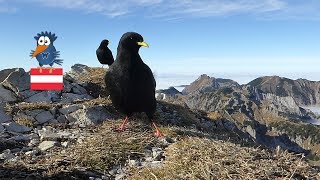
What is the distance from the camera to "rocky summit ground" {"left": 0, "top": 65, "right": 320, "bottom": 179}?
7.88 metres

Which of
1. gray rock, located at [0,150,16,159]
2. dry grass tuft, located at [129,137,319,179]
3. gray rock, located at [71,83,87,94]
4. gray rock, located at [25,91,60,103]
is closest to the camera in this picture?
dry grass tuft, located at [129,137,319,179]

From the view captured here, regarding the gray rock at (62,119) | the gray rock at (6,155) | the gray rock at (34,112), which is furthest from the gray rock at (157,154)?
the gray rock at (34,112)

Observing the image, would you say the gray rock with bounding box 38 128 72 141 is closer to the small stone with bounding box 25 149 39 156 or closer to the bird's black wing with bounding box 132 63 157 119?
the small stone with bounding box 25 149 39 156

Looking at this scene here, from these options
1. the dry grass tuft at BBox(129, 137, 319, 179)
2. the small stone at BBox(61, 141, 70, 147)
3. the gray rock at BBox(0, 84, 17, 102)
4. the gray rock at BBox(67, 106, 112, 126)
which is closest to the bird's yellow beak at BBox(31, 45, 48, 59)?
the gray rock at BBox(0, 84, 17, 102)

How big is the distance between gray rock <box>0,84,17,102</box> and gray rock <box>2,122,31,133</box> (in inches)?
194

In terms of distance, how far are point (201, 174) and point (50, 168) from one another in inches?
126

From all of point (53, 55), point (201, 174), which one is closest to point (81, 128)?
point (53, 55)

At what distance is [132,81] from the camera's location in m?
11.9

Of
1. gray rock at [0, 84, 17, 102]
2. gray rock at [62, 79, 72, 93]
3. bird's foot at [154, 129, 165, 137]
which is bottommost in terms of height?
bird's foot at [154, 129, 165, 137]

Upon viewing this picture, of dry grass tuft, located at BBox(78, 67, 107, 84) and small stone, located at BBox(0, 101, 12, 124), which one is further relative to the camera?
dry grass tuft, located at BBox(78, 67, 107, 84)

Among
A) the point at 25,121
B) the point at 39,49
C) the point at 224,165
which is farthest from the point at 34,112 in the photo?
the point at 224,165

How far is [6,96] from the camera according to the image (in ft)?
58.9

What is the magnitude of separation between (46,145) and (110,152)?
2.16 metres

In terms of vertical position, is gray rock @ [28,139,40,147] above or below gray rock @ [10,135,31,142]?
below
